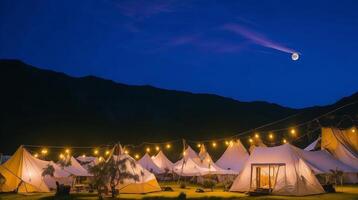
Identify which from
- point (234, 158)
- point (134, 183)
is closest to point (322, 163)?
point (134, 183)

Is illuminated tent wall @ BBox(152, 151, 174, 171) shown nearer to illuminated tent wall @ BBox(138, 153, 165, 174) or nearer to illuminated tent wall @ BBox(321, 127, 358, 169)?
illuminated tent wall @ BBox(138, 153, 165, 174)

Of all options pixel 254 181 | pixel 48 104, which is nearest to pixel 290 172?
pixel 254 181

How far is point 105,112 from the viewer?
288ft

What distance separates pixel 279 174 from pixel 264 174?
1387 millimetres

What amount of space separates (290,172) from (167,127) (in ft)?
210

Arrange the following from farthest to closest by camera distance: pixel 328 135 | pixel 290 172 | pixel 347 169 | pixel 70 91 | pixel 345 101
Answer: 1. pixel 70 91
2. pixel 345 101
3. pixel 328 135
4. pixel 347 169
5. pixel 290 172

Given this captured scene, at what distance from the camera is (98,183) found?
17.8m

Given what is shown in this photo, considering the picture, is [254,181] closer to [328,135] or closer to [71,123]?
[328,135]

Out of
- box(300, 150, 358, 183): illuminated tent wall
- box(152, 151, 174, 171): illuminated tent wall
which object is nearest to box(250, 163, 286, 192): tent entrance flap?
box(300, 150, 358, 183): illuminated tent wall

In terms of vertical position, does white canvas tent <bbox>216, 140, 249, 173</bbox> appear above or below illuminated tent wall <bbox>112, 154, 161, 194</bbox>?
above

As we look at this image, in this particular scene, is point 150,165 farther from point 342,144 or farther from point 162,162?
point 342,144

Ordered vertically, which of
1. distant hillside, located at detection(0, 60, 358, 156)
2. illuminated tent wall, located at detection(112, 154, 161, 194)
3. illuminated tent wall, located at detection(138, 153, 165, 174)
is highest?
distant hillside, located at detection(0, 60, 358, 156)

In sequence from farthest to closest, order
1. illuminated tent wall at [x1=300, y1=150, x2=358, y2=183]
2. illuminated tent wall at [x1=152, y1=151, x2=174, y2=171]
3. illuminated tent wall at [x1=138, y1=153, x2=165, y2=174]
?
1. illuminated tent wall at [x1=152, y1=151, x2=174, y2=171]
2. illuminated tent wall at [x1=138, y1=153, x2=165, y2=174]
3. illuminated tent wall at [x1=300, y1=150, x2=358, y2=183]

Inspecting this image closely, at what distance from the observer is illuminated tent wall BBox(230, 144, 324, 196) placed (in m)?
20.4
